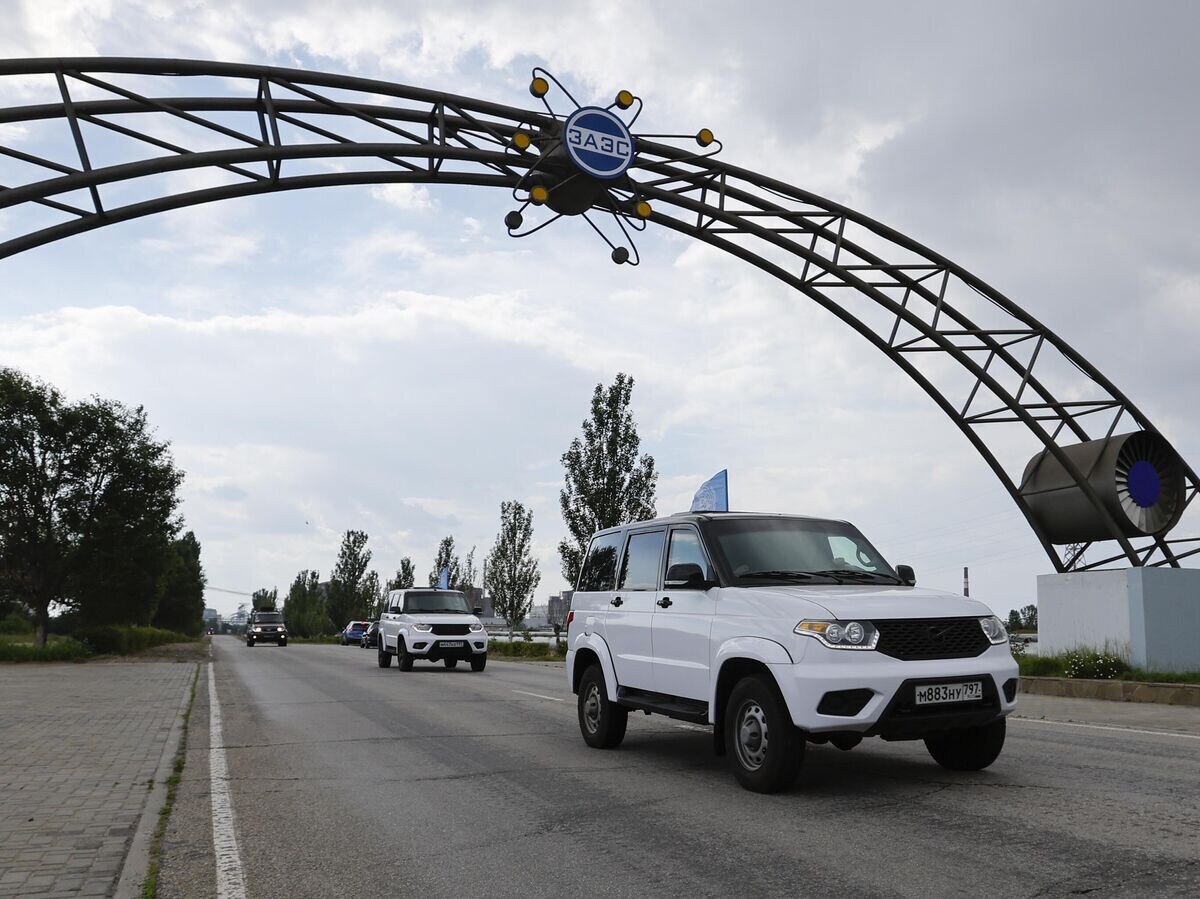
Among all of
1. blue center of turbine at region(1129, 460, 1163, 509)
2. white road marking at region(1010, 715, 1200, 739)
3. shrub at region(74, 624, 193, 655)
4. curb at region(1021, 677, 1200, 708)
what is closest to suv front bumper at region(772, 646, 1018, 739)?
white road marking at region(1010, 715, 1200, 739)

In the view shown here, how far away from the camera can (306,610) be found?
314 feet

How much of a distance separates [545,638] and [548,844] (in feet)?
126

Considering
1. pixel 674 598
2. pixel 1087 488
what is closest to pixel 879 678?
pixel 674 598

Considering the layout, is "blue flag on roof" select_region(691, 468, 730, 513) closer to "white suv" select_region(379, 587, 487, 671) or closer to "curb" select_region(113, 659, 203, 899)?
"white suv" select_region(379, 587, 487, 671)

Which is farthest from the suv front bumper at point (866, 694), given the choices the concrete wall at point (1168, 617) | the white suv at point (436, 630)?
the white suv at point (436, 630)

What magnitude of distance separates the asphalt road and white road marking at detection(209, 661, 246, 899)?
6 centimetres

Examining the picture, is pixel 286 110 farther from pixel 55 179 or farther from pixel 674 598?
pixel 674 598

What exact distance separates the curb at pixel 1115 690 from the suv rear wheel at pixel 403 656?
13.6 m

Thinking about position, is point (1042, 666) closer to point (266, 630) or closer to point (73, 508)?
point (73, 508)

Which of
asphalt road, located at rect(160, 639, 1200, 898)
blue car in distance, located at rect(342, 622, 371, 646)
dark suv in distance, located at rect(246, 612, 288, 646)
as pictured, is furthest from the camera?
blue car in distance, located at rect(342, 622, 371, 646)

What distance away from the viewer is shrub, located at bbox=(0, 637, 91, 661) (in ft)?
→ 96.8

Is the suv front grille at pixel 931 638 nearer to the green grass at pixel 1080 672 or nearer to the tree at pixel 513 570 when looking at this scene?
the green grass at pixel 1080 672

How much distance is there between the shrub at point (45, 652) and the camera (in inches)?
1161

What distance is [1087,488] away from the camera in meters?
18.1
